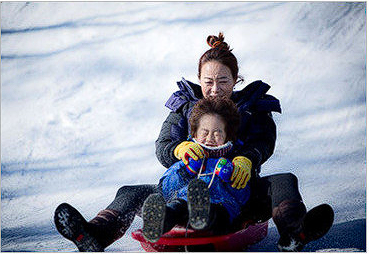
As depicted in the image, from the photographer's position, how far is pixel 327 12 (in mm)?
3564

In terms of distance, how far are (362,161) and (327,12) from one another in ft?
5.07

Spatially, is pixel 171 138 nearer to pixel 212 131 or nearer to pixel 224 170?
pixel 212 131

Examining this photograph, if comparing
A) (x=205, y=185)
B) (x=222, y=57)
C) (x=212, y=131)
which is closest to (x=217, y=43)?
(x=222, y=57)

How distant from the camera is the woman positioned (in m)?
1.36

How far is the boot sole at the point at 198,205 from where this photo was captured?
1.24m

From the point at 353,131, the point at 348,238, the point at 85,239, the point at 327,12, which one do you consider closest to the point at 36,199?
the point at 85,239

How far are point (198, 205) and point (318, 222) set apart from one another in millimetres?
370

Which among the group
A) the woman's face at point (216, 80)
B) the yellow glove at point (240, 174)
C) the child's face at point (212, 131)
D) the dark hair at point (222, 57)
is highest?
the dark hair at point (222, 57)

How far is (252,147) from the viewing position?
159cm

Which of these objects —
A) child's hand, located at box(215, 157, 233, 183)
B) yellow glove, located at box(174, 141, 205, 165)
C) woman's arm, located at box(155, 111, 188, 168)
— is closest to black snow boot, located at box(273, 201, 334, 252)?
child's hand, located at box(215, 157, 233, 183)

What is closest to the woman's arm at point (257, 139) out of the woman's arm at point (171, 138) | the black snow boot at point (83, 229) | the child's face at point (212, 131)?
the child's face at point (212, 131)

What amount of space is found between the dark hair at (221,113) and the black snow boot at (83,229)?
1.36 feet

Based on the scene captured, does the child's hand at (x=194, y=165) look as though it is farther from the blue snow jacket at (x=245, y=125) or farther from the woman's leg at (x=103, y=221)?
the woman's leg at (x=103, y=221)

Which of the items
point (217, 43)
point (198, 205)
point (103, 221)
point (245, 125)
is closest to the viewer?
point (198, 205)
